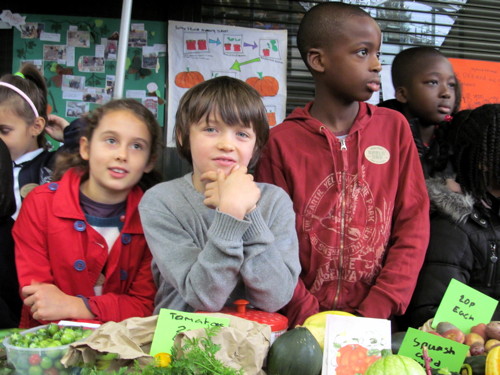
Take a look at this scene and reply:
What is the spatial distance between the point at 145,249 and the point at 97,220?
0.71 feet

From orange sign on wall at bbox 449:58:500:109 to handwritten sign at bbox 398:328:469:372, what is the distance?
284cm

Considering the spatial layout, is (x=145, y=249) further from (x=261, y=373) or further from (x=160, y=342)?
(x=261, y=373)

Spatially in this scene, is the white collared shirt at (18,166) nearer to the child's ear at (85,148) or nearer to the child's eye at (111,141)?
the child's ear at (85,148)

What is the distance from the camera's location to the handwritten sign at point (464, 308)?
2002 millimetres

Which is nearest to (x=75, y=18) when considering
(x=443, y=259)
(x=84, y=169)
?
(x=84, y=169)

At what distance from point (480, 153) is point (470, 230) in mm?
353

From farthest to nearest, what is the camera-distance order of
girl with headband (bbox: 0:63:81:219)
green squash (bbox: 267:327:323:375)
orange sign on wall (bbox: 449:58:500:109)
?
orange sign on wall (bbox: 449:58:500:109) → girl with headband (bbox: 0:63:81:219) → green squash (bbox: 267:327:323:375)

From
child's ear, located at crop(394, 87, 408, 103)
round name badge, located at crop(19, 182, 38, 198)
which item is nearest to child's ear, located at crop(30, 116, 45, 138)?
round name badge, located at crop(19, 182, 38, 198)

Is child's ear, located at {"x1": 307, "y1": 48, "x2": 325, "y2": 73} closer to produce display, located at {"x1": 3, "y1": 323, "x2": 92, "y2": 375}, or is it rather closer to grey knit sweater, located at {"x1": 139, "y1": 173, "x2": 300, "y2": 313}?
grey knit sweater, located at {"x1": 139, "y1": 173, "x2": 300, "y2": 313}

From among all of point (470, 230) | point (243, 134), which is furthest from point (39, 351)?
point (470, 230)

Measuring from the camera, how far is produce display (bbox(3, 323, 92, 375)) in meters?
1.46

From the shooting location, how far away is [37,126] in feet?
8.57

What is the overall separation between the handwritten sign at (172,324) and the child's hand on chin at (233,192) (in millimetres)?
314

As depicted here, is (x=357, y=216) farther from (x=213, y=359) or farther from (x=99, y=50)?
(x=99, y=50)
